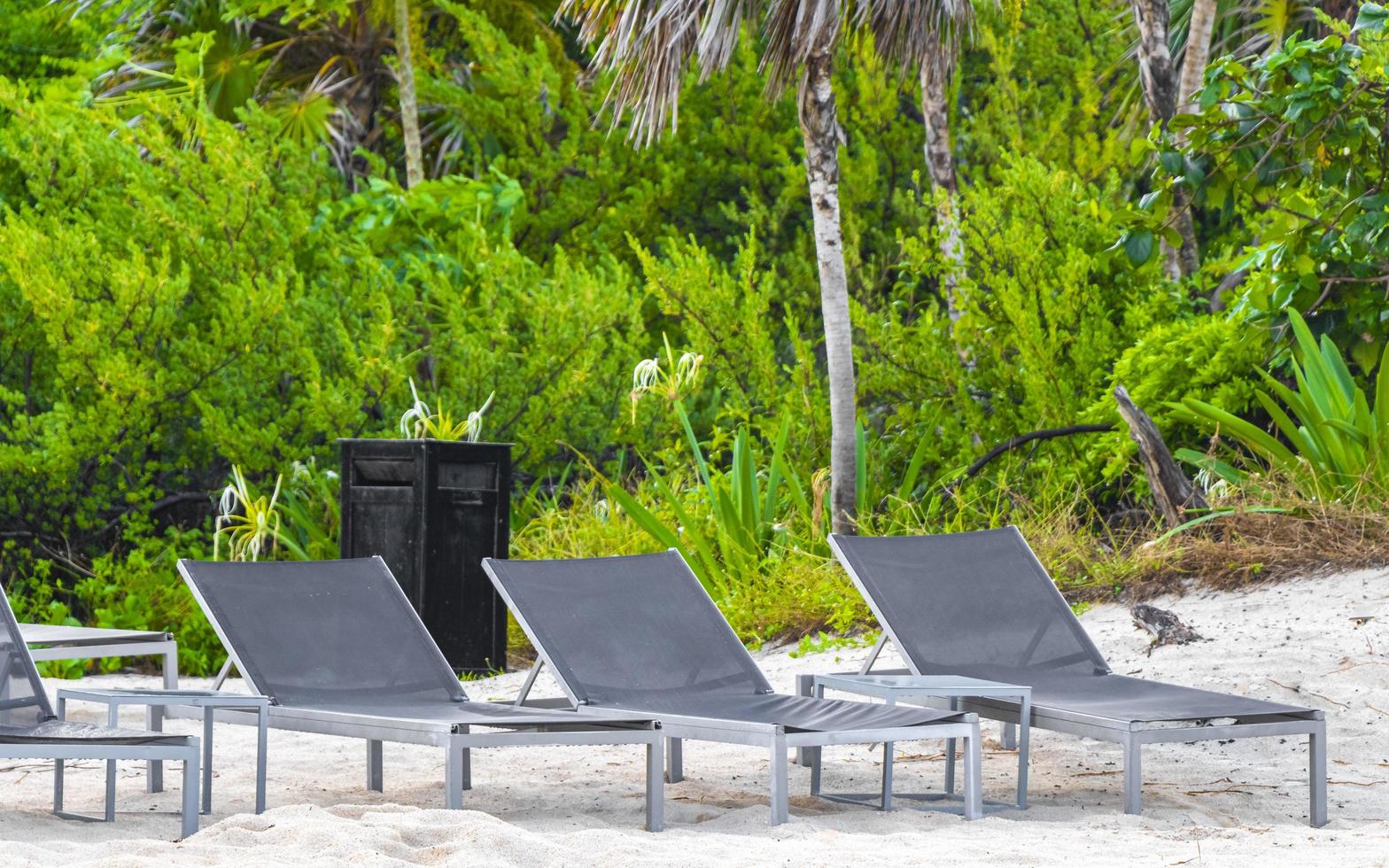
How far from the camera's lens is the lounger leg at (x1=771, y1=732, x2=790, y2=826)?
4.17 m

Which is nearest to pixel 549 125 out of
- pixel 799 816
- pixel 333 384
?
pixel 333 384

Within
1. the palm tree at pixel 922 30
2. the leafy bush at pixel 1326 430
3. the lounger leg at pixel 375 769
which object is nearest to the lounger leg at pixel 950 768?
the lounger leg at pixel 375 769

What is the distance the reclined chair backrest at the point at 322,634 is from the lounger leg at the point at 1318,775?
2506mm

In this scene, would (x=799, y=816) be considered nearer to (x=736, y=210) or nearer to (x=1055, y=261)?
(x=1055, y=261)

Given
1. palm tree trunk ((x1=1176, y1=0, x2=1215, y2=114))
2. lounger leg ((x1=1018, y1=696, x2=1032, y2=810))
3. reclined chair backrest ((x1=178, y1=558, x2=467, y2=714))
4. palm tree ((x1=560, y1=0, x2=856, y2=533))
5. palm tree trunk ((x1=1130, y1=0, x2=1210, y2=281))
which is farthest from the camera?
palm tree trunk ((x1=1176, y1=0, x2=1215, y2=114))

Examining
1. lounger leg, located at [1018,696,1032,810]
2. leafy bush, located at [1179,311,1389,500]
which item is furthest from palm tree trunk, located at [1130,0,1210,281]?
lounger leg, located at [1018,696,1032,810]

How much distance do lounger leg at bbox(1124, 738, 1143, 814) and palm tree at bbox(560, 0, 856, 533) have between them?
385cm

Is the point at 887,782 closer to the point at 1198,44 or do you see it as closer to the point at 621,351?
the point at 621,351

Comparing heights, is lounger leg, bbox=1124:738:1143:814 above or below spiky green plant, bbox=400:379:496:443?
below

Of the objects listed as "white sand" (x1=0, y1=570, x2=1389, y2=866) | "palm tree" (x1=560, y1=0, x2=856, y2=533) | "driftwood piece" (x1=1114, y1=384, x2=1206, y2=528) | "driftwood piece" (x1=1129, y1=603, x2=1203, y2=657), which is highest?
"palm tree" (x1=560, y1=0, x2=856, y2=533)

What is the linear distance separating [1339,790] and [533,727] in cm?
260

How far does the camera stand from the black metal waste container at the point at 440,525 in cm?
752

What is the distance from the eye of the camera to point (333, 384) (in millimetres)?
9461

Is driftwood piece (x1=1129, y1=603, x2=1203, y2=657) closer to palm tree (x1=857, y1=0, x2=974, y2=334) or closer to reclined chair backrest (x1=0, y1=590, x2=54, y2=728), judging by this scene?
palm tree (x1=857, y1=0, x2=974, y2=334)
